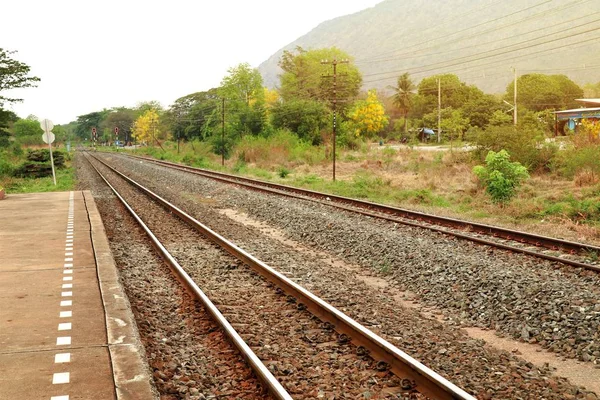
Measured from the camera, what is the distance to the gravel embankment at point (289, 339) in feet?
18.9

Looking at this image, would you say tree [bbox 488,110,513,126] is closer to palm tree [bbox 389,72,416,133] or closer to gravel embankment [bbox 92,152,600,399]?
gravel embankment [bbox 92,152,600,399]

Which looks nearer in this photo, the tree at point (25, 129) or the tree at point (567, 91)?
the tree at point (567, 91)

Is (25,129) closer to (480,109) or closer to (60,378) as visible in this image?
(480,109)

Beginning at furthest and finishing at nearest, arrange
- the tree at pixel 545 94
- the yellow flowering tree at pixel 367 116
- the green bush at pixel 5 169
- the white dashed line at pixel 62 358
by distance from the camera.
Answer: the tree at pixel 545 94 < the yellow flowering tree at pixel 367 116 < the green bush at pixel 5 169 < the white dashed line at pixel 62 358

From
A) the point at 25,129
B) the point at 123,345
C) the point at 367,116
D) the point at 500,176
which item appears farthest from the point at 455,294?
the point at 25,129

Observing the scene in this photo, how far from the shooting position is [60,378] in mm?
5246

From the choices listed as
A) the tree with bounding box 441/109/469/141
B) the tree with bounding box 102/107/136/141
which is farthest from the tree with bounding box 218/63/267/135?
the tree with bounding box 102/107/136/141

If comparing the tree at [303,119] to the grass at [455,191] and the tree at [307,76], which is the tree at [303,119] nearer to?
the grass at [455,191]

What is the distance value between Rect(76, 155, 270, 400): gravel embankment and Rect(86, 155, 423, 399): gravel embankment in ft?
1.11

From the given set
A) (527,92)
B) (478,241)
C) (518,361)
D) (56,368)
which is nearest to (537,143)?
(478,241)

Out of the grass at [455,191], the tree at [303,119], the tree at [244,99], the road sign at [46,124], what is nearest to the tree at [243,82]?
the tree at [244,99]

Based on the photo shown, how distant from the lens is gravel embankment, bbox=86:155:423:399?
575 centimetres

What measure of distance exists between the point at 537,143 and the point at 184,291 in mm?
22984

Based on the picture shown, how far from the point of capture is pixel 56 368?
5.49 m
